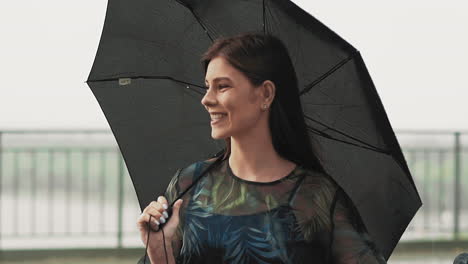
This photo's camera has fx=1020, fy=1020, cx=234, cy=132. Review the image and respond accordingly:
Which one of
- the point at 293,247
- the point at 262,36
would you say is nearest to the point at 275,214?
the point at 293,247

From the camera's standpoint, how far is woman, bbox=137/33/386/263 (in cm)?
310

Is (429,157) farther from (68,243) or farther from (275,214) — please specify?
(275,214)

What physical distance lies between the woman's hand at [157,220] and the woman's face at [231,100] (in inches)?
11.2

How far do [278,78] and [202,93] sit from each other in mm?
641

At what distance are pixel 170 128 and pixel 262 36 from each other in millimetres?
718

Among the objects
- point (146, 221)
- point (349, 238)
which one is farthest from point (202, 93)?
point (349, 238)

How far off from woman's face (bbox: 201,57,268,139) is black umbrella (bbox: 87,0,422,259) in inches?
11.1

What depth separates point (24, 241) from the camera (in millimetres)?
10555

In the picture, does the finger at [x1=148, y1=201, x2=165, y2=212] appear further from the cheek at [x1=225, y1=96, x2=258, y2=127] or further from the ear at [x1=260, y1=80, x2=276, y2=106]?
the ear at [x1=260, y1=80, x2=276, y2=106]

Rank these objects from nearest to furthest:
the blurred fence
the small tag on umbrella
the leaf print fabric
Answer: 1. the leaf print fabric
2. the small tag on umbrella
3. the blurred fence

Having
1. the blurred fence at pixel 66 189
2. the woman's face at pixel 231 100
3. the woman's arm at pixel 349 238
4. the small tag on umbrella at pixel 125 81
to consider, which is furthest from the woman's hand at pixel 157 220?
the blurred fence at pixel 66 189

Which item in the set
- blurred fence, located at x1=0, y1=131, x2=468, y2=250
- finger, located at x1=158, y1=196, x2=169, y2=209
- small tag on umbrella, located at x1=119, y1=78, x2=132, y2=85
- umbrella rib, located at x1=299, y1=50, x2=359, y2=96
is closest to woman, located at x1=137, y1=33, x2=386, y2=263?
finger, located at x1=158, y1=196, x2=169, y2=209

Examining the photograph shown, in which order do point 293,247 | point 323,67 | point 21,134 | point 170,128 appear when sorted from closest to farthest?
point 293,247 < point 323,67 < point 170,128 < point 21,134

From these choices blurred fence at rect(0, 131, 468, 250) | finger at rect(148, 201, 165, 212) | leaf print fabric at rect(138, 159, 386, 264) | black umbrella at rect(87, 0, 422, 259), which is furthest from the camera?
blurred fence at rect(0, 131, 468, 250)
